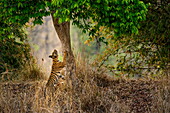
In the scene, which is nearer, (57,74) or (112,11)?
(112,11)

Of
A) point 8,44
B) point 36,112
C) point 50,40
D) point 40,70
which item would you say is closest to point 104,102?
point 36,112

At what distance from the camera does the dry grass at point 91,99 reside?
4480 millimetres

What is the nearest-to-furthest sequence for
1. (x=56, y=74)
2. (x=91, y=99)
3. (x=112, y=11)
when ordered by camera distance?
(x=112, y=11)
(x=91, y=99)
(x=56, y=74)

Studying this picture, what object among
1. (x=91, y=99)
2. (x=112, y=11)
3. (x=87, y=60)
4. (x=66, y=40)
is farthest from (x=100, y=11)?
(x=87, y=60)

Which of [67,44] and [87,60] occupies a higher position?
[67,44]

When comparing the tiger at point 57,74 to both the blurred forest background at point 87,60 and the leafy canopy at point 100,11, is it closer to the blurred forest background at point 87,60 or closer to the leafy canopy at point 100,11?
the blurred forest background at point 87,60

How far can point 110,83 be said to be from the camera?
668 cm

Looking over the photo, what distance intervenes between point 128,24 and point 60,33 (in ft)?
5.89

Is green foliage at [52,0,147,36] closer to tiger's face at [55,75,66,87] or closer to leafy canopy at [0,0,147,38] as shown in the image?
leafy canopy at [0,0,147,38]

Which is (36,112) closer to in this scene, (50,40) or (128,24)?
(128,24)

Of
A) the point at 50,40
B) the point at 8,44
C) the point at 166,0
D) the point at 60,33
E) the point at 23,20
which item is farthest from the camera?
the point at 50,40

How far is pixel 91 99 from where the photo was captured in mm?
5070

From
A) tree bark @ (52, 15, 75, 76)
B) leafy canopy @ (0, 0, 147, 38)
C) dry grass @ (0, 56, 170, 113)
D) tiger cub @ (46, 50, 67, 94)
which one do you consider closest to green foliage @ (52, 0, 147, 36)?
leafy canopy @ (0, 0, 147, 38)

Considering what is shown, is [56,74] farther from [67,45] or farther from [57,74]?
[67,45]
